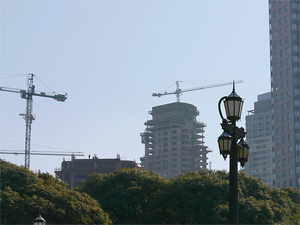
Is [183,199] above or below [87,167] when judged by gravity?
below

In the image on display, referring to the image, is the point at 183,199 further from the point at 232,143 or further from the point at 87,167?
the point at 87,167

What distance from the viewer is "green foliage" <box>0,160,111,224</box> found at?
4097cm

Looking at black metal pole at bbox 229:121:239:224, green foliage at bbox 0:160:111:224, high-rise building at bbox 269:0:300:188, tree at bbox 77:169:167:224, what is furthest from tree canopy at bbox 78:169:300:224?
high-rise building at bbox 269:0:300:188

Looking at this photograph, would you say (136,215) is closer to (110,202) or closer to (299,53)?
(110,202)

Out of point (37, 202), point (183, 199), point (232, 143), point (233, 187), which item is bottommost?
point (37, 202)

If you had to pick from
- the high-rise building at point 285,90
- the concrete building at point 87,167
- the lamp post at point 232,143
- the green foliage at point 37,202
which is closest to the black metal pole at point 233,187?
the lamp post at point 232,143

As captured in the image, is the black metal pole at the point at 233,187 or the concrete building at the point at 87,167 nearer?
the black metal pole at the point at 233,187

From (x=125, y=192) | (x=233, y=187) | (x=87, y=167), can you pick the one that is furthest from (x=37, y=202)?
(x=87, y=167)

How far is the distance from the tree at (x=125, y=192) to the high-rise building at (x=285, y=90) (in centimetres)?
8778

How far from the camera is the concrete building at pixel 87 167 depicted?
19625 centimetres

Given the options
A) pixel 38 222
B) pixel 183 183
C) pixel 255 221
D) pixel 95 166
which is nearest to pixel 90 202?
pixel 183 183

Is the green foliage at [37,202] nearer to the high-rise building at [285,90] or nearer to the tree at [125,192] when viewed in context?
the tree at [125,192]

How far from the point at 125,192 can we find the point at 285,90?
98.8 metres

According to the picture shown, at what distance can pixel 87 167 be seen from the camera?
197875 mm
